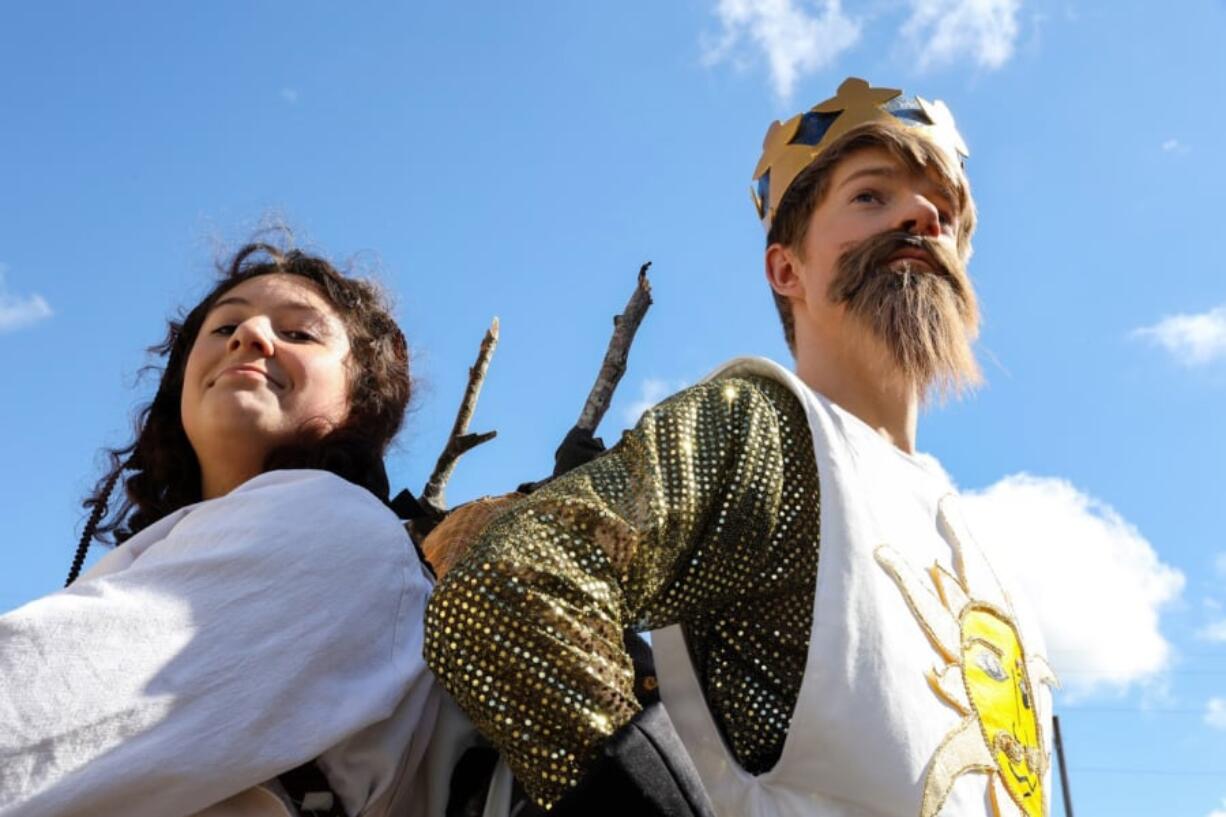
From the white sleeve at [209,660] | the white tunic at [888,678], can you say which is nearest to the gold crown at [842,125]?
the white tunic at [888,678]

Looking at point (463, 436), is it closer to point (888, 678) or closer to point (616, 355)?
point (616, 355)

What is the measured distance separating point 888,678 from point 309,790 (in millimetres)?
812

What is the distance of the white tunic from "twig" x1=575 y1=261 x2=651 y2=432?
1.68 m

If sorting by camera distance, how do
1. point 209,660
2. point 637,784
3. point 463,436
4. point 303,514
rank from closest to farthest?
point 637,784 < point 209,660 < point 303,514 < point 463,436

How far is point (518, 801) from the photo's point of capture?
1.89 m

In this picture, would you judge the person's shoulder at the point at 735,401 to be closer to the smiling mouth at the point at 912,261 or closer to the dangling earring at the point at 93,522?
the smiling mouth at the point at 912,261

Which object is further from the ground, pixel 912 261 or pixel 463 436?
pixel 463 436

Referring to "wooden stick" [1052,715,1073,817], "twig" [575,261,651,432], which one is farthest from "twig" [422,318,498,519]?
"wooden stick" [1052,715,1073,817]

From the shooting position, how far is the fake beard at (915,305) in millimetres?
2428

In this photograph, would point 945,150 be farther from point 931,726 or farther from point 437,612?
point 437,612

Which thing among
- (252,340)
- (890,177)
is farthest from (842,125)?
(252,340)

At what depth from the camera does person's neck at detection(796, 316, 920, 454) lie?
248 centimetres

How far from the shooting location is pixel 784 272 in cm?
272

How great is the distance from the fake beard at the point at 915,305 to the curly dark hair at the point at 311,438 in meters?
0.89
